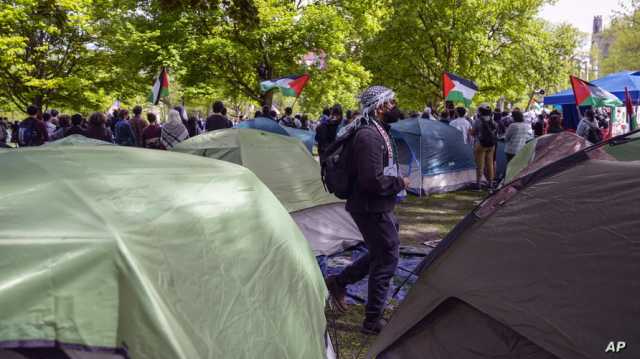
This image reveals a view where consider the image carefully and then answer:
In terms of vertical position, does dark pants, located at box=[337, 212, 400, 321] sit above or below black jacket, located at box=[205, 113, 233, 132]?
below

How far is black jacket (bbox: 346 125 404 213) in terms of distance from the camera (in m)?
3.96

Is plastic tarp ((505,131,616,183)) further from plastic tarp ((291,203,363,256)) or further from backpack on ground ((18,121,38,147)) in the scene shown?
backpack on ground ((18,121,38,147))

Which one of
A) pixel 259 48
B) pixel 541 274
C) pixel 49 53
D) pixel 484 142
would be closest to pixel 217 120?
pixel 484 142

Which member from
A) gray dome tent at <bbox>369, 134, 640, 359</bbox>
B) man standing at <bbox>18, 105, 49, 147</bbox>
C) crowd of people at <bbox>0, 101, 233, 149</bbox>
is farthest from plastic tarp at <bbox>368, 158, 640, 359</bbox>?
man standing at <bbox>18, 105, 49, 147</bbox>

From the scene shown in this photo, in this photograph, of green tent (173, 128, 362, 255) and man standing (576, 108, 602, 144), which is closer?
green tent (173, 128, 362, 255)

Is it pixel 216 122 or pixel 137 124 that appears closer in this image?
pixel 216 122

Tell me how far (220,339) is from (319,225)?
3.83 metres

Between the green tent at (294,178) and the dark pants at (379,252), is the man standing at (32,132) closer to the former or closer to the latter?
the green tent at (294,178)

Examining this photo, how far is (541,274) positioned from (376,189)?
142 centimetres

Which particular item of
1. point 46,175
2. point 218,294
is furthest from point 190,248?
point 46,175

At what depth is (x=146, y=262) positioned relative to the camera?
241 cm

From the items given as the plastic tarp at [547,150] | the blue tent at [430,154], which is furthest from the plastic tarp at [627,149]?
the blue tent at [430,154]

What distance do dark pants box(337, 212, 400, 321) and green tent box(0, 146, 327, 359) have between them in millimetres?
966

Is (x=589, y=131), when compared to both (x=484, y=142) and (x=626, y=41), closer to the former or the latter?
(x=484, y=142)
